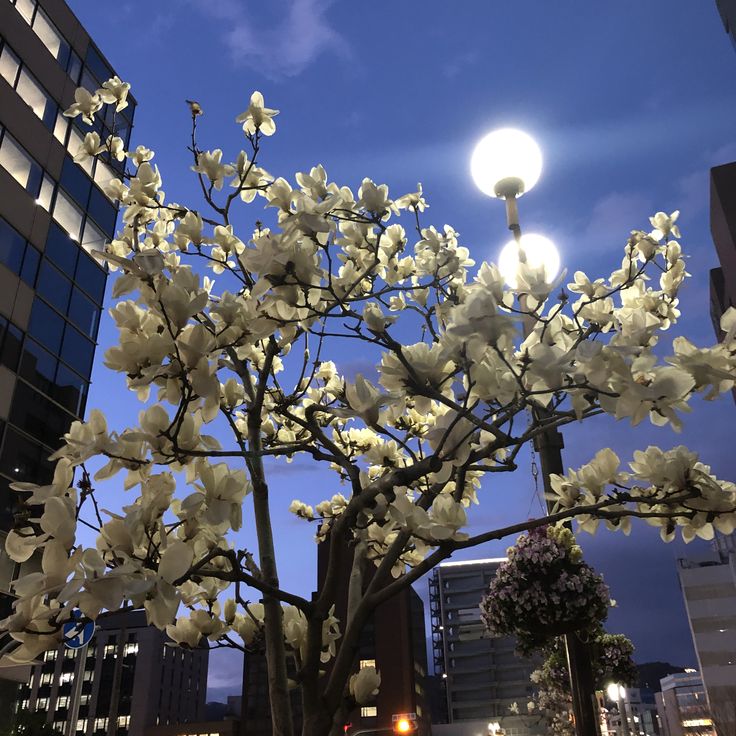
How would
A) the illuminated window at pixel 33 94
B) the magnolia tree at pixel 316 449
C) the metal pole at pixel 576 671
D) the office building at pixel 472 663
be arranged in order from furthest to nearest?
1. the office building at pixel 472 663
2. the illuminated window at pixel 33 94
3. the metal pole at pixel 576 671
4. the magnolia tree at pixel 316 449

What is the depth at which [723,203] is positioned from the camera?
23.9m

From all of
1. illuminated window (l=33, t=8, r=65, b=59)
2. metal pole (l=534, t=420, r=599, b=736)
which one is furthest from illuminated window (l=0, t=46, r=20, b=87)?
metal pole (l=534, t=420, r=599, b=736)

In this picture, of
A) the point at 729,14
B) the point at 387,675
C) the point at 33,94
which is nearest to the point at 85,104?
the point at 33,94

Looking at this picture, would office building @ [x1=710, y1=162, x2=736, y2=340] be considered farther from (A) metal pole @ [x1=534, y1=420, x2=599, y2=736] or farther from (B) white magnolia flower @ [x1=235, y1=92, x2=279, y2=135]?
(B) white magnolia flower @ [x1=235, y1=92, x2=279, y2=135]

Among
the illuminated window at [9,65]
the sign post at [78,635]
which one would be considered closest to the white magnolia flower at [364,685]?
the sign post at [78,635]

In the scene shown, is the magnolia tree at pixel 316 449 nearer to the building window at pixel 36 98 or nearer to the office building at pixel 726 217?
the building window at pixel 36 98

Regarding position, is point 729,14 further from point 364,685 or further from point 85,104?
point 364,685

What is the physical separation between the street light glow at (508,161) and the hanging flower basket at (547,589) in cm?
217

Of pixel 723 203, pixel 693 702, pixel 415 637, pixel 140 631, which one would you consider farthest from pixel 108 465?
pixel 693 702

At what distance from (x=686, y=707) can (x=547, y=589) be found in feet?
349

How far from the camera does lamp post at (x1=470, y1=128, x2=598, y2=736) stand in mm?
3760

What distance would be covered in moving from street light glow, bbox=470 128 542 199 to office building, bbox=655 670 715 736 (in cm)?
9899

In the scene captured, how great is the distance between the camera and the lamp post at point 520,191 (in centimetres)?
376

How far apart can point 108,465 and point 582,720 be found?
3.20 m
